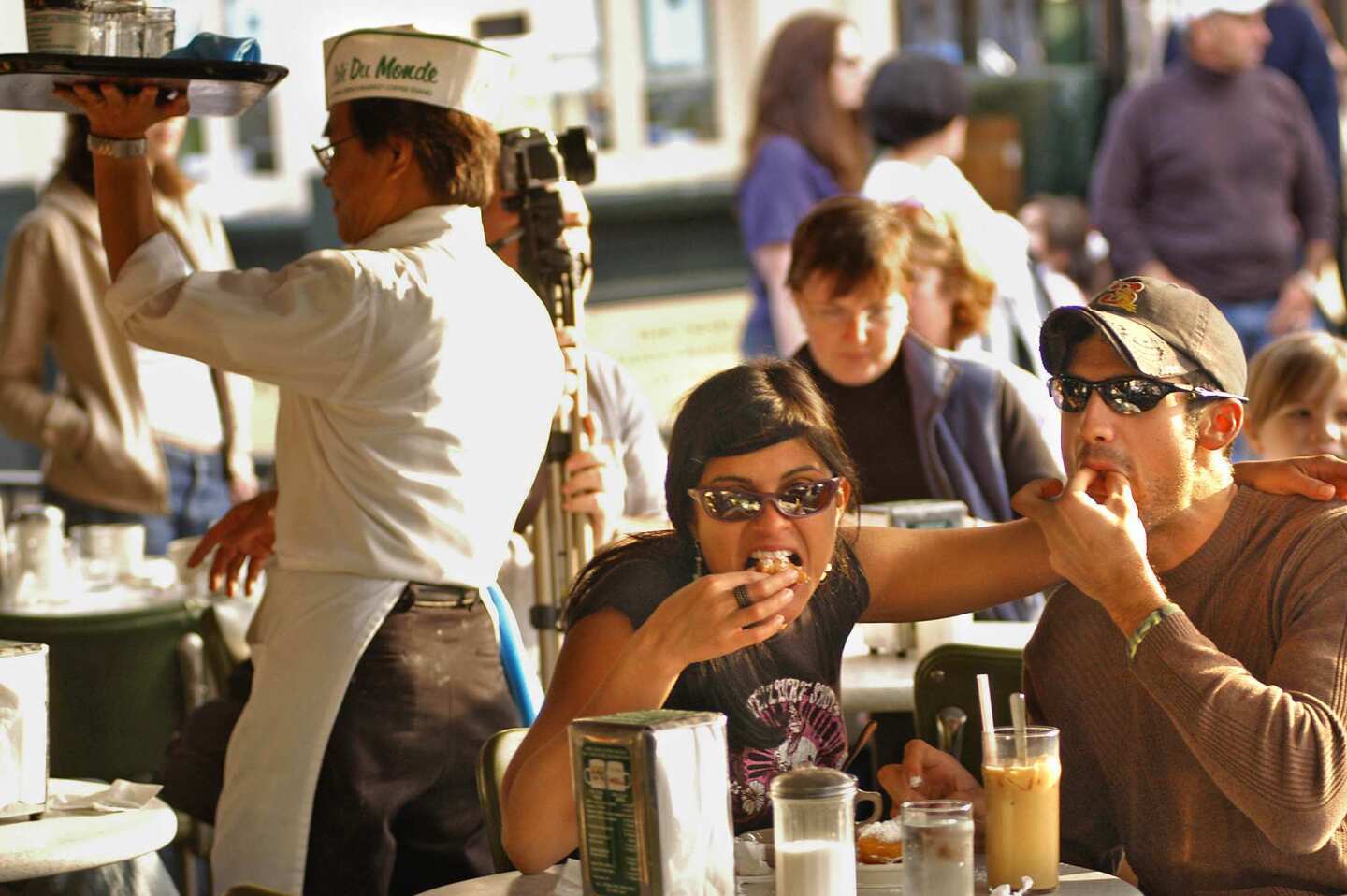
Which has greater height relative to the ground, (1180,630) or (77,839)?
(1180,630)

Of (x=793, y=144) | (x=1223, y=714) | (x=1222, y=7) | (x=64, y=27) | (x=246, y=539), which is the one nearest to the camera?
(x=1223, y=714)

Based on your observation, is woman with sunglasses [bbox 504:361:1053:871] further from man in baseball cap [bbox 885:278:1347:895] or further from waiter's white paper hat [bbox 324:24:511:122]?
waiter's white paper hat [bbox 324:24:511:122]

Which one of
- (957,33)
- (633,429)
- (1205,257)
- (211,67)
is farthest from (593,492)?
(957,33)

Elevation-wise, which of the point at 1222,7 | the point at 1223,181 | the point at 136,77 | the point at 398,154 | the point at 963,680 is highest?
the point at 1222,7

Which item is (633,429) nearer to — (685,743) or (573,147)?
(573,147)

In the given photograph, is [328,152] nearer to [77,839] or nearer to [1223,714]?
[77,839]

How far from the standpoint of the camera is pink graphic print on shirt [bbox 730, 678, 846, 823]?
2613 mm

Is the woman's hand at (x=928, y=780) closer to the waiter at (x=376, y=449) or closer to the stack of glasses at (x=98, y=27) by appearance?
the waiter at (x=376, y=449)

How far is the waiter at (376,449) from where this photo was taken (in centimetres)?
304

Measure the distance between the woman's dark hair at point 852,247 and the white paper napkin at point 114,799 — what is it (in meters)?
2.15

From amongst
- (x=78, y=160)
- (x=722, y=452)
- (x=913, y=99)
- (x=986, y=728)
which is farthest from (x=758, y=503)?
(x=913, y=99)

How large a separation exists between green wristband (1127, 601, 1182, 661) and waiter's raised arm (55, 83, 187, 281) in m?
1.62

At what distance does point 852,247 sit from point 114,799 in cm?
223

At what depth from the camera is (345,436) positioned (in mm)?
3092
